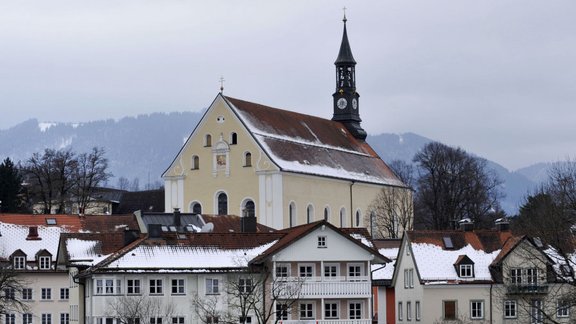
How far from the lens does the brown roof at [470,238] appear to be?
80312 millimetres

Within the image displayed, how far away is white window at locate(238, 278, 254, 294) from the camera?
70850 millimetres

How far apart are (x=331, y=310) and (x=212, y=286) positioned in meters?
6.48

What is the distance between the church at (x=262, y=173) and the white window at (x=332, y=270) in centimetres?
3917

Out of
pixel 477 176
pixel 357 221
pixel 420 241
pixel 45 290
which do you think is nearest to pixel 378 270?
pixel 420 241

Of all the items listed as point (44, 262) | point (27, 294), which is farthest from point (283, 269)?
point (27, 294)

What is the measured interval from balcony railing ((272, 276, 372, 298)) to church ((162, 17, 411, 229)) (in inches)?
1560

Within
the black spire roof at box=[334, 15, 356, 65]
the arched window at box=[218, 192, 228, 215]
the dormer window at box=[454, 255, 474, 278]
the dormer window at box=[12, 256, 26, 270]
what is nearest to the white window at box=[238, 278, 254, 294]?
the dormer window at box=[454, 255, 474, 278]

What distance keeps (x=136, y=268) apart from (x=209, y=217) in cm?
2812

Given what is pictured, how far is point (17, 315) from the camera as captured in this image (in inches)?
3383

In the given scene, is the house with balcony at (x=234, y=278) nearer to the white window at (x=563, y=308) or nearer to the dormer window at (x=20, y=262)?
the white window at (x=563, y=308)

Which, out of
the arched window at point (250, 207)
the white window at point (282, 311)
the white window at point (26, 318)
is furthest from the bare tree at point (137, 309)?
the arched window at point (250, 207)

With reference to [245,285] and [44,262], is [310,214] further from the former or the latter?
[245,285]

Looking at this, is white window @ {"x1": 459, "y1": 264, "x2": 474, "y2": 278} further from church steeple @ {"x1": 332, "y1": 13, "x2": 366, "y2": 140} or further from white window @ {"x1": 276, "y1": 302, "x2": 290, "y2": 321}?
church steeple @ {"x1": 332, "y1": 13, "x2": 366, "y2": 140}

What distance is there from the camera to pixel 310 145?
126688mm
